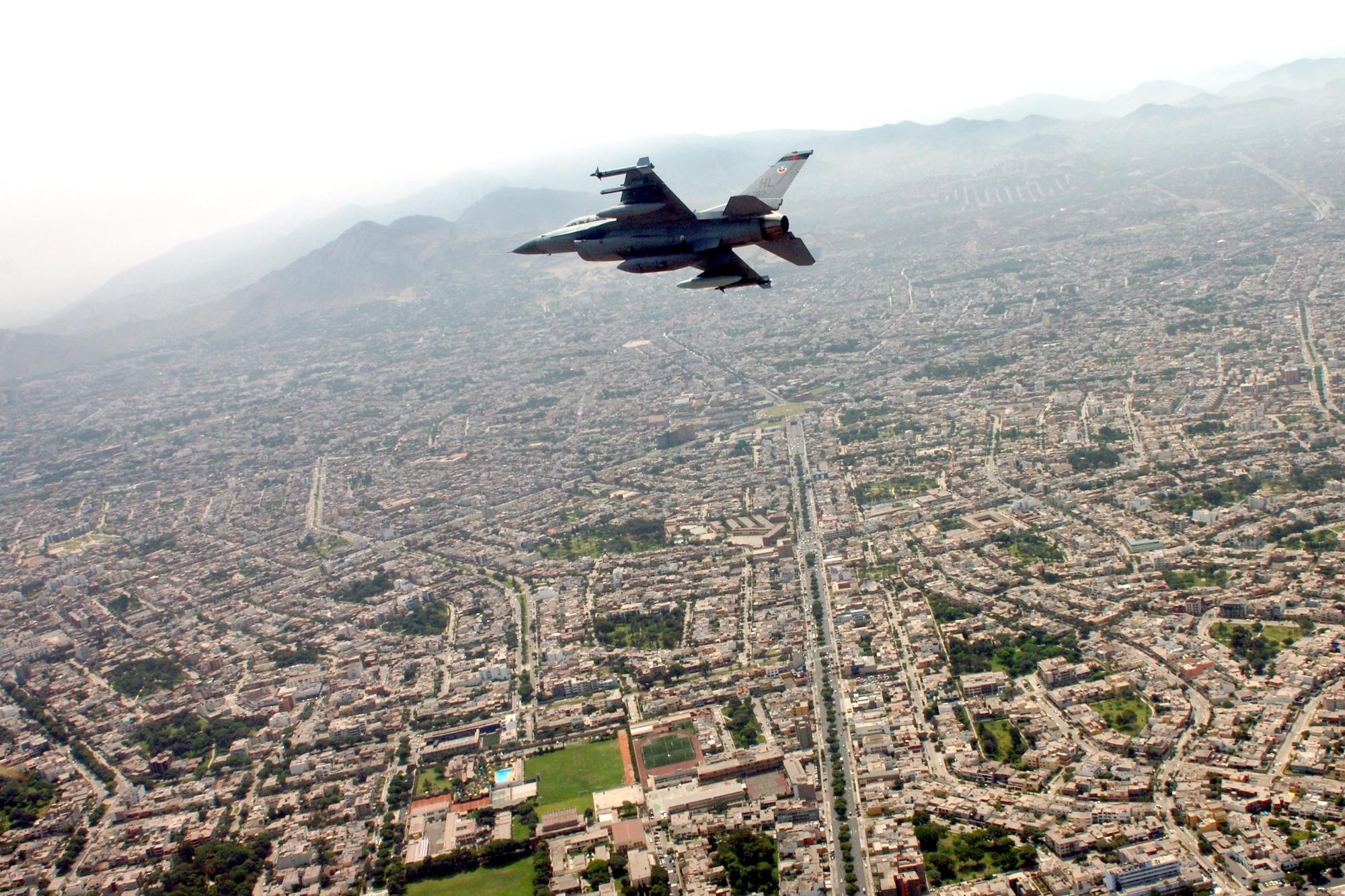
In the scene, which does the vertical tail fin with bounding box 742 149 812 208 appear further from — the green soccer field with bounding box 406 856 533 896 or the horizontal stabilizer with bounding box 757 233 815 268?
the green soccer field with bounding box 406 856 533 896

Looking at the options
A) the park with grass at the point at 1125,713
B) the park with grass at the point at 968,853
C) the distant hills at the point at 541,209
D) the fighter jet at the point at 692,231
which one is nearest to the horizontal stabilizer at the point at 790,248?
the fighter jet at the point at 692,231

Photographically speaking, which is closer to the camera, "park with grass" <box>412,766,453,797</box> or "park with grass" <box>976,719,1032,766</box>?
"park with grass" <box>976,719,1032,766</box>

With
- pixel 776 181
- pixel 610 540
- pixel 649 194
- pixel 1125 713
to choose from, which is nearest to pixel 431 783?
pixel 610 540

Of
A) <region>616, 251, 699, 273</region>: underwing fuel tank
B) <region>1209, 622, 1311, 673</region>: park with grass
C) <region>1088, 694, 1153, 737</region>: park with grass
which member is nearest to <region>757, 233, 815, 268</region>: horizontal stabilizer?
<region>616, 251, 699, 273</region>: underwing fuel tank

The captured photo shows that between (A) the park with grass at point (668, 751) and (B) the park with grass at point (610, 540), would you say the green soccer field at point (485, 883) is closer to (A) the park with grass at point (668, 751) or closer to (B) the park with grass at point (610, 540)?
(A) the park with grass at point (668, 751)

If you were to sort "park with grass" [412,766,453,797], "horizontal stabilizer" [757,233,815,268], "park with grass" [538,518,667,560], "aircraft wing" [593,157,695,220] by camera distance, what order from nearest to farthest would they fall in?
"aircraft wing" [593,157,695,220], "horizontal stabilizer" [757,233,815,268], "park with grass" [412,766,453,797], "park with grass" [538,518,667,560]

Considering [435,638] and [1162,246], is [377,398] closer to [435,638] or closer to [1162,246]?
[435,638]

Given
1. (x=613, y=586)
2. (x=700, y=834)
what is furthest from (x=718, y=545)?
(x=700, y=834)

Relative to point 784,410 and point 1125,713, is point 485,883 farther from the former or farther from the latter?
point 784,410
